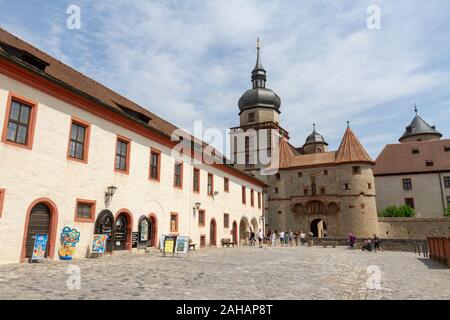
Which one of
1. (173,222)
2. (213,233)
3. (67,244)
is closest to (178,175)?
(173,222)

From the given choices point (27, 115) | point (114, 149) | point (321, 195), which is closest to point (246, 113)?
point (321, 195)

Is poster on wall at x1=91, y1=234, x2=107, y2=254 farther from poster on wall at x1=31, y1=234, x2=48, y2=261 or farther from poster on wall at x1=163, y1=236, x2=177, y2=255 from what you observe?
poster on wall at x1=163, y1=236, x2=177, y2=255

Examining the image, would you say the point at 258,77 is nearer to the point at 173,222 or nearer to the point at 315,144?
the point at 315,144

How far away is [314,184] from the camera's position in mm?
46562

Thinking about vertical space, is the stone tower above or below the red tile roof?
below

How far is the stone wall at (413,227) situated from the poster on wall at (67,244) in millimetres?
39792

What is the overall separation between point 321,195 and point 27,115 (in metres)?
38.6

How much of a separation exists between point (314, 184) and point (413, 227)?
13.4 m

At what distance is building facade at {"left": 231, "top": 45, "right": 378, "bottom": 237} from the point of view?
1676 inches

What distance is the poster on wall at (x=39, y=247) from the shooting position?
12.2 m

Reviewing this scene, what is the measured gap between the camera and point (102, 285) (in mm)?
8062

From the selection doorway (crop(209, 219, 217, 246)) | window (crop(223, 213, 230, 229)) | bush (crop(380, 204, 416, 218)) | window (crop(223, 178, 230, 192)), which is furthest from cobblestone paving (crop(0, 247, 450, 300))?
bush (crop(380, 204, 416, 218))

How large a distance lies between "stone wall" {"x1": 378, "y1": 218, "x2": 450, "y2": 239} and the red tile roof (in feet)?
31.6

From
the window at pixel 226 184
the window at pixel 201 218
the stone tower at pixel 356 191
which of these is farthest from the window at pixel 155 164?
the stone tower at pixel 356 191
